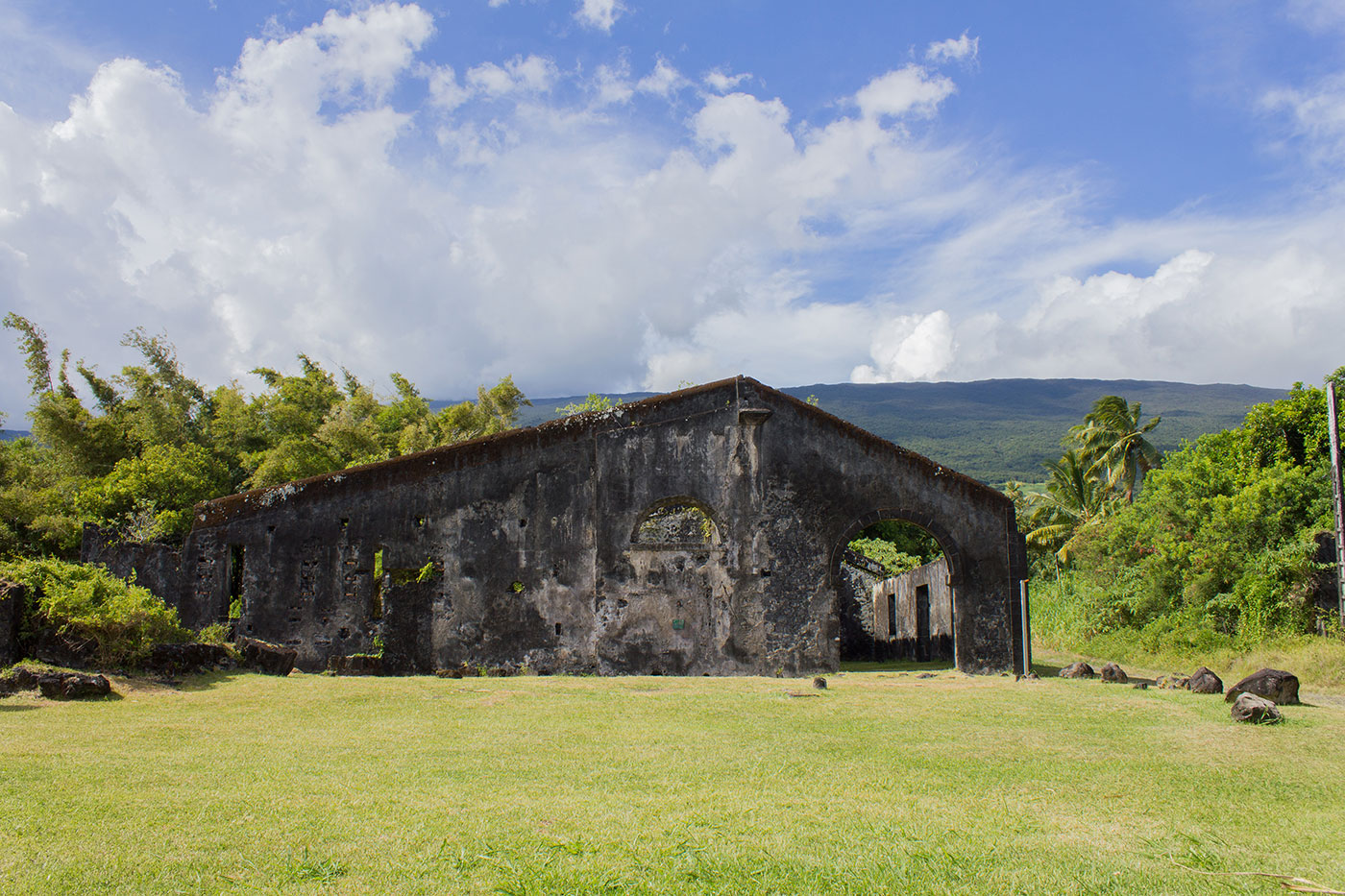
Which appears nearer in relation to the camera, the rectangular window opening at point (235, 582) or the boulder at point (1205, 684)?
the boulder at point (1205, 684)

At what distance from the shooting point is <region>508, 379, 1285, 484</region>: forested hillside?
112250 mm

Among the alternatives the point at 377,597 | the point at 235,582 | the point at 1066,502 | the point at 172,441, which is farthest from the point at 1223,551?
the point at 172,441

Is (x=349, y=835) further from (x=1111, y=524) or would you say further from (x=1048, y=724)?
(x=1111, y=524)

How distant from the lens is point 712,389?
1753 centimetres

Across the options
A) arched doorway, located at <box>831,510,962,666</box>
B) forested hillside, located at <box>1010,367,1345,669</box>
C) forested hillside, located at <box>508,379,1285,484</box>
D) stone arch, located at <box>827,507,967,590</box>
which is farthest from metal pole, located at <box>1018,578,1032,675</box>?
forested hillside, located at <box>508,379,1285,484</box>

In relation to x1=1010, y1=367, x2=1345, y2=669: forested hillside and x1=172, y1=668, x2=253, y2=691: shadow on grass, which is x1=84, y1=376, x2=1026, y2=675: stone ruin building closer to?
x1=172, y1=668, x2=253, y2=691: shadow on grass

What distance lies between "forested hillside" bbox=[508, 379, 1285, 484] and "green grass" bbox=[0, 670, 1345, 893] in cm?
8803

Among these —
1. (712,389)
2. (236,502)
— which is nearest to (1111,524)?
(712,389)

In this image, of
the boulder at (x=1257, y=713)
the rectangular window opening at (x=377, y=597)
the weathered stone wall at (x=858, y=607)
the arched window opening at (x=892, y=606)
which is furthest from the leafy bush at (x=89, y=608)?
the weathered stone wall at (x=858, y=607)

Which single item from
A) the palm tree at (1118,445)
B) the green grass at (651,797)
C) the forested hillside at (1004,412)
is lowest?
the green grass at (651,797)

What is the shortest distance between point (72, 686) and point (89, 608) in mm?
1974

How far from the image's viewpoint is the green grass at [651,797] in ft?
15.7

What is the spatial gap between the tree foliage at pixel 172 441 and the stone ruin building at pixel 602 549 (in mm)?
7493

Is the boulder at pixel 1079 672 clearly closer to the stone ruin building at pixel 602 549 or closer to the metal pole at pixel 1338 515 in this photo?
the stone ruin building at pixel 602 549
